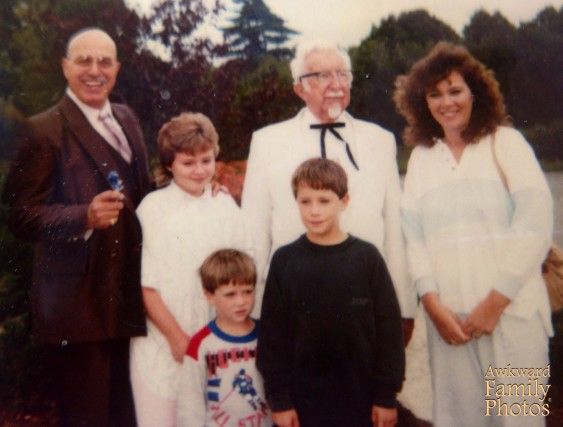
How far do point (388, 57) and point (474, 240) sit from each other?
87 centimetres

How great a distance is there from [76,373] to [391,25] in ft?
6.57

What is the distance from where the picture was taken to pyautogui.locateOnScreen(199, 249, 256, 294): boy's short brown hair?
293 cm

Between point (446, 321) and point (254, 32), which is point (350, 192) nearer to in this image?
point (446, 321)

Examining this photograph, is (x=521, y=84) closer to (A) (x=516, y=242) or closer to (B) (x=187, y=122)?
(A) (x=516, y=242)

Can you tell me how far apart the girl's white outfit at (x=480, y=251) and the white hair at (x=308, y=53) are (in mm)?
518

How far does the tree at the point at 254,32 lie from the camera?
321 cm

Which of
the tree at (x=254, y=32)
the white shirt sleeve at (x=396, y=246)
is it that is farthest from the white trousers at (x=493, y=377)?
the tree at (x=254, y=32)

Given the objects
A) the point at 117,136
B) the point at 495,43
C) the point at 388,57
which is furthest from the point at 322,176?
the point at 495,43

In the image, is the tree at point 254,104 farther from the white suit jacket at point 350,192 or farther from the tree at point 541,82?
the tree at point 541,82

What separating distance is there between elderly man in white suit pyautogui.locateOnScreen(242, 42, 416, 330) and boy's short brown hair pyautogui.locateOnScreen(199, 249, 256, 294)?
0.10m

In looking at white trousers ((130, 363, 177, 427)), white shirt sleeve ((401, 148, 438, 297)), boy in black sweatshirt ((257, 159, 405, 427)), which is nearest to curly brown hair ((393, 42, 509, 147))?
white shirt sleeve ((401, 148, 438, 297))

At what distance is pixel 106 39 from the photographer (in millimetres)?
3078

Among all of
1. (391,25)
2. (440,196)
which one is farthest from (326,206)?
(391,25)

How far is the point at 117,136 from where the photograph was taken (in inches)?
119
